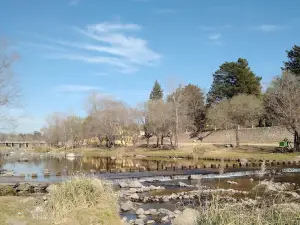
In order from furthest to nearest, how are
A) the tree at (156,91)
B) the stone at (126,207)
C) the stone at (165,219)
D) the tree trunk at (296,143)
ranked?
the tree at (156,91) < the tree trunk at (296,143) < the stone at (126,207) < the stone at (165,219)

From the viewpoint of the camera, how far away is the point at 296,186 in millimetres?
22938

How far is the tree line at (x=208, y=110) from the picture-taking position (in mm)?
44656

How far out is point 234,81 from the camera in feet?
244

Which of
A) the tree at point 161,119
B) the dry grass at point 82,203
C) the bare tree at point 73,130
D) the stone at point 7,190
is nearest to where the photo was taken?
the dry grass at point 82,203

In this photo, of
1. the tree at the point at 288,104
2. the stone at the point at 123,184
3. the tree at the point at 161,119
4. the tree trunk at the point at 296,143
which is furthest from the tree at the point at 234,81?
the stone at the point at 123,184

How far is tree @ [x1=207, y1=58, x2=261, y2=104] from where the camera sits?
71.9m

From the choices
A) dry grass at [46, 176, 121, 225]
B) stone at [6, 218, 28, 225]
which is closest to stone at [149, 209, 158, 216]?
dry grass at [46, 176, 121, 225]

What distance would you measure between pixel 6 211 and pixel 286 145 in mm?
42081

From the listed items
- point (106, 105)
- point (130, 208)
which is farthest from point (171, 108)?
point (130, 208)

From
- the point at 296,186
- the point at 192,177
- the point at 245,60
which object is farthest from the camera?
the point at 245,60

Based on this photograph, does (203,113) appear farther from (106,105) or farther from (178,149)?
(178,149)

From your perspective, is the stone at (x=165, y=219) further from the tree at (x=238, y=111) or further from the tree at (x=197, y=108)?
the tree at (x=197, y=108)

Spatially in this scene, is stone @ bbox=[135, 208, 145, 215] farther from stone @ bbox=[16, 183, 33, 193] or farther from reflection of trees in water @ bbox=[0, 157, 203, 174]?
reflection of trees in water @ bbox=[0, 157, 203, 174]

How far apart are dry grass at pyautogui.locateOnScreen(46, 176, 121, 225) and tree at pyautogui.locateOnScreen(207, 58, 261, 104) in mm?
62810
